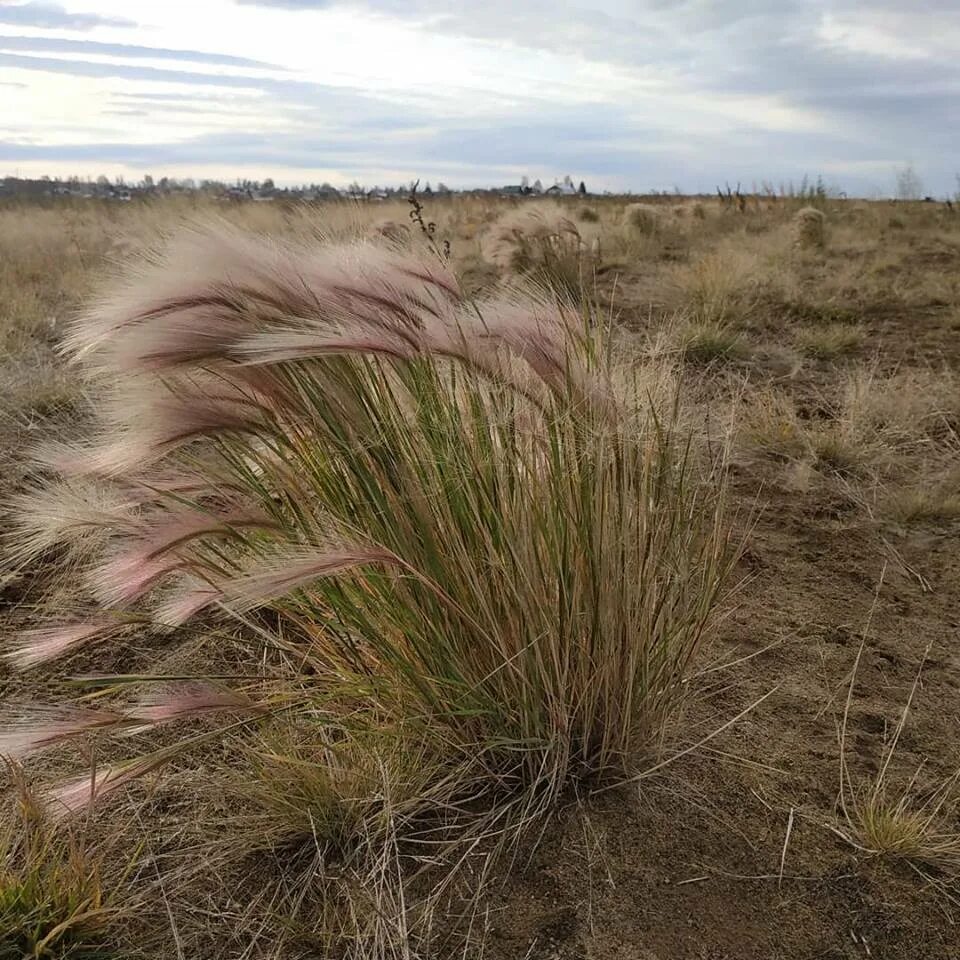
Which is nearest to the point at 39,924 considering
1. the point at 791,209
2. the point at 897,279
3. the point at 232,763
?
the point at 232,763

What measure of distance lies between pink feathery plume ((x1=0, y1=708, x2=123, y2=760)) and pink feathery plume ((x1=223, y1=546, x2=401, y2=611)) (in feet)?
1.30

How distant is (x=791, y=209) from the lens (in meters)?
17.8

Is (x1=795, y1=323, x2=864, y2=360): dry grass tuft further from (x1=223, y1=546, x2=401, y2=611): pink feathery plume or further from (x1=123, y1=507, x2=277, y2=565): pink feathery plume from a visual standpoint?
(x1=223, y1=546, x2=401, y2=611): pink feathery plume

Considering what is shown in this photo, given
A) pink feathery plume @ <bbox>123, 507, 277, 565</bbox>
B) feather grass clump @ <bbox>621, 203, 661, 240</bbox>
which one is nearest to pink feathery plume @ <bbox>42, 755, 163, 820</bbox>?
pink feathery plume @ <bbox>123, 507, 277, 565</bbox>

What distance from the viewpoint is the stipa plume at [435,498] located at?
4.89ft

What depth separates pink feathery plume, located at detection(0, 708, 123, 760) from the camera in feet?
4.84

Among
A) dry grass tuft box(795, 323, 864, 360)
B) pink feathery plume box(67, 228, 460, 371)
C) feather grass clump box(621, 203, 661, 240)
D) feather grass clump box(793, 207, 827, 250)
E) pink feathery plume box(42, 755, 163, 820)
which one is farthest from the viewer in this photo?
feather grass clump box(621, 203, 661, 240)

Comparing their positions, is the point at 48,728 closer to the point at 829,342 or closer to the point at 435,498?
the point at 435,498

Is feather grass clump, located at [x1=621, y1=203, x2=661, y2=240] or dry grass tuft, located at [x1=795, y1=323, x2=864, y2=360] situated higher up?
feather grass clump, located at [x1=621, y1=203, x2=661, y2=240]

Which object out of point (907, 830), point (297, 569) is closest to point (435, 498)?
point (297, 569)

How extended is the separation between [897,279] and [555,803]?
8590 millimetres

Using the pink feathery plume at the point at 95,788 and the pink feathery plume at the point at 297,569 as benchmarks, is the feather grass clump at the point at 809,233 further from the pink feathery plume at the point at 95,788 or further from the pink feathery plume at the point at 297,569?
the pink feathery plume at the point at 95,788

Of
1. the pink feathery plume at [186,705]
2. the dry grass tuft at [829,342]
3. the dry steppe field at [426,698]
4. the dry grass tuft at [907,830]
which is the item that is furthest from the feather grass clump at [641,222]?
the pink feathery plume at [186,705]

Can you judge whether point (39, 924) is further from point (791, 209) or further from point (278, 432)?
point (791, 209)
